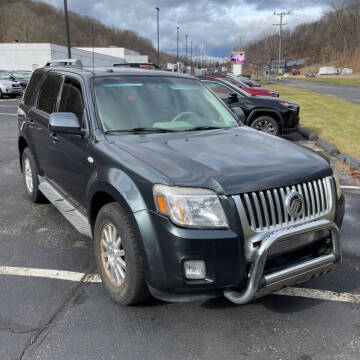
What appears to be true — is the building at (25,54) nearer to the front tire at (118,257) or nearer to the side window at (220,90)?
the side window at (220,90)

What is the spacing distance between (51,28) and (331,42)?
85.8 m

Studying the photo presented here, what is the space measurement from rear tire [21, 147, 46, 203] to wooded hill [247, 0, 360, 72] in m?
76.1

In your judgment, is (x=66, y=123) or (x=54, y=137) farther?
(x=54, y=137)

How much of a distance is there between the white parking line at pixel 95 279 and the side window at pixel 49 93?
1842 millimetres

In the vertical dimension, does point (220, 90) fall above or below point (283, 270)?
above

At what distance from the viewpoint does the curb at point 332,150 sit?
25.5 feet

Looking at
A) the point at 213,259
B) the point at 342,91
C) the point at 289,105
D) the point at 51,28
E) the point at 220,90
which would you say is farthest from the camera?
the point at 51,28

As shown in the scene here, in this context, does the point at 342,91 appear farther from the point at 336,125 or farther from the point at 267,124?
the point at 267,124

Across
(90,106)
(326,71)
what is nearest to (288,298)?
(90,106)

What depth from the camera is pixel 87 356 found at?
2559 millimetres

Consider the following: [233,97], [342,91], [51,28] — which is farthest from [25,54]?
[51,28]

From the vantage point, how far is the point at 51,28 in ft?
349

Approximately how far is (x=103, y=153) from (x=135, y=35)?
6930 inches

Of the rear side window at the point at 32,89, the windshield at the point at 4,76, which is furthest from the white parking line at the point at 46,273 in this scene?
the windshield at the point at 4,76
